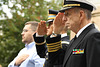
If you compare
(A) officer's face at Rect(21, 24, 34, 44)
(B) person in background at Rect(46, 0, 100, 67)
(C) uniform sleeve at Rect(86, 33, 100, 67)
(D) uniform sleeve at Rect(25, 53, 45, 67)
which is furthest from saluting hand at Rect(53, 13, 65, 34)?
(A) officer's face at Rect(21, 24, 34, 44)

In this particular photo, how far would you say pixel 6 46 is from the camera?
13.3 meters

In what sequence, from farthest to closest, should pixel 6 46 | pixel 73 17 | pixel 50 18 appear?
pixel 6 46 → pixel 50 18 → pixel 73 17

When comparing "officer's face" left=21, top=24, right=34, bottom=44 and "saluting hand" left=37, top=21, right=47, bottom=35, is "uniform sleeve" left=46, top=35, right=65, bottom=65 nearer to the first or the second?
"saluting hand" left=37, top=21, right=47, bottom=35

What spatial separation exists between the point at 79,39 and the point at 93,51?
386 millimetres

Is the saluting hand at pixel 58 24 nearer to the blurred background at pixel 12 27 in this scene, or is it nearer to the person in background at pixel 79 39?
the person in background at pixel 79 39

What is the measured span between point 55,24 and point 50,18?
2.27 ft

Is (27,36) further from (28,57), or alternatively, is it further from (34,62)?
(34,62)

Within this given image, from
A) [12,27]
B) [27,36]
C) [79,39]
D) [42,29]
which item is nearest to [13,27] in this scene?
[12,27]

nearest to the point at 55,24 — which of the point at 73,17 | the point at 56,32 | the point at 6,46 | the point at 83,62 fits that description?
the point at 56,32

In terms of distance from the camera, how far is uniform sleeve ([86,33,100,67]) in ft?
6.03

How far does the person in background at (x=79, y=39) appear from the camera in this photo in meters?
1.89

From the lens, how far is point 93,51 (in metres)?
1.86

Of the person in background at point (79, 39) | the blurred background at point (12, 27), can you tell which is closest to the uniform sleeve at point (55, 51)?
the person in background at point (79, 39)

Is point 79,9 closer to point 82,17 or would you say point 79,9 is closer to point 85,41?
point 82,17
